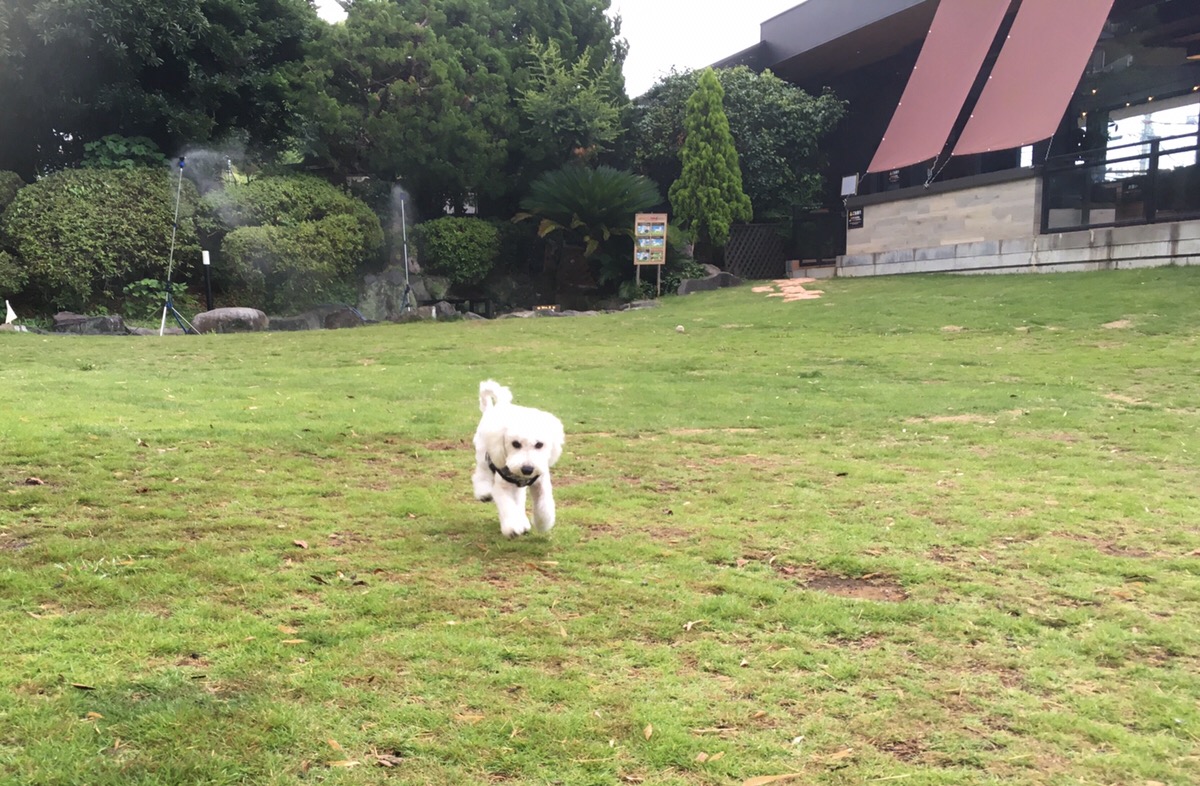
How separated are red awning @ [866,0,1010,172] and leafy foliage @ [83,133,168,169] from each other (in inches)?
659

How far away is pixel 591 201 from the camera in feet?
67.7

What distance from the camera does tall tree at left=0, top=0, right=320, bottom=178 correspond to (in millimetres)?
16453

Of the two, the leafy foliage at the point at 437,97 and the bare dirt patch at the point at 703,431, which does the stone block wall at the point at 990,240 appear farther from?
the bare dirt patch at the point at 703,431

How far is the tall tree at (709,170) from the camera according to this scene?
21.0 m

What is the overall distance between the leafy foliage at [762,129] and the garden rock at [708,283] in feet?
11.9

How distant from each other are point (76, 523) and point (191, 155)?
56.1 ft

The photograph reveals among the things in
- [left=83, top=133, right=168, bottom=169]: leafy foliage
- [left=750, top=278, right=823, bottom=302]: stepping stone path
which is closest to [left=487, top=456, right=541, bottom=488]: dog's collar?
[left=750, top=278, right=823, bottom=302]: stepping stone path

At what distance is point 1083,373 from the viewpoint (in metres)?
9.73

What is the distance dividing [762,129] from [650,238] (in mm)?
5651

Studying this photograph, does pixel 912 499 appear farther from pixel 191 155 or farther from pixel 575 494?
pixel 191 155

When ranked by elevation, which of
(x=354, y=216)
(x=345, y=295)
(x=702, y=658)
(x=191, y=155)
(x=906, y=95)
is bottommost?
(x=702, y=658)

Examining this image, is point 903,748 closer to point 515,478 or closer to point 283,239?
point 515,478

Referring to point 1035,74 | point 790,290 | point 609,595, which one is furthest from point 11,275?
point 1035,74

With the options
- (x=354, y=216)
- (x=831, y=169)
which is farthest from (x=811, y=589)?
(x=831, y=169)
